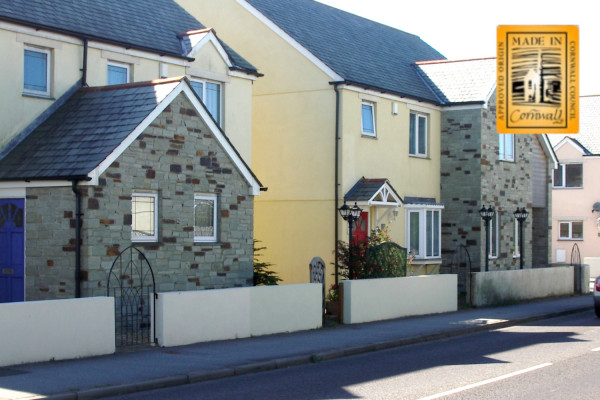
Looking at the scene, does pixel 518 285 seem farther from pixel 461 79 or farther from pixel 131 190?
pixel 131 190

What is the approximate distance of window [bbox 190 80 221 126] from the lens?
69.5 ft

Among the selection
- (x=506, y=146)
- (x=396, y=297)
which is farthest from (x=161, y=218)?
(x=506, y=146)

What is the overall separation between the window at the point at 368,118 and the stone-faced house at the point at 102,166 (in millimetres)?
7035

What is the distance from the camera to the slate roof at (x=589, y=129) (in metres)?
42.3

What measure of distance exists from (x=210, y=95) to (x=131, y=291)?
6.86 meters

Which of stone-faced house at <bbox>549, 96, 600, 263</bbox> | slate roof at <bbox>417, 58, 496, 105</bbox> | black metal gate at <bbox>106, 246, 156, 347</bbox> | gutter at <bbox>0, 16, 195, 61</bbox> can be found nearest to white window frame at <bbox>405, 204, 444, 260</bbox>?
slate roof at <bbox>417, 58, 496, 105</bbox>

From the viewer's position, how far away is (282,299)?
1689 cm

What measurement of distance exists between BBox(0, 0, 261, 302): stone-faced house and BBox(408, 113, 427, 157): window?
9674 millimetres

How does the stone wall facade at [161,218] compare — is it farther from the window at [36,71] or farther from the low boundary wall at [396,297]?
the window at [36,71]

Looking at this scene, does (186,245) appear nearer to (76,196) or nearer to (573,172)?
(76,196)

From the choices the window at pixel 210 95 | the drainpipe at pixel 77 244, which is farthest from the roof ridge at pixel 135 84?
the window at pixel 210 95

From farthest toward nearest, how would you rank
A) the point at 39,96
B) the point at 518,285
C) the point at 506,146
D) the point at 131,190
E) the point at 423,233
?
1. the point at 506,146
2. the point at 423,233
3. the point at 518,285
4. the point at 39,96
5. the point at 131,190

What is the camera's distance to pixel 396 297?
19938 mm

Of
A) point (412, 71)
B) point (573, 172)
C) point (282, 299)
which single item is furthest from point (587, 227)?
point (282, 299)
